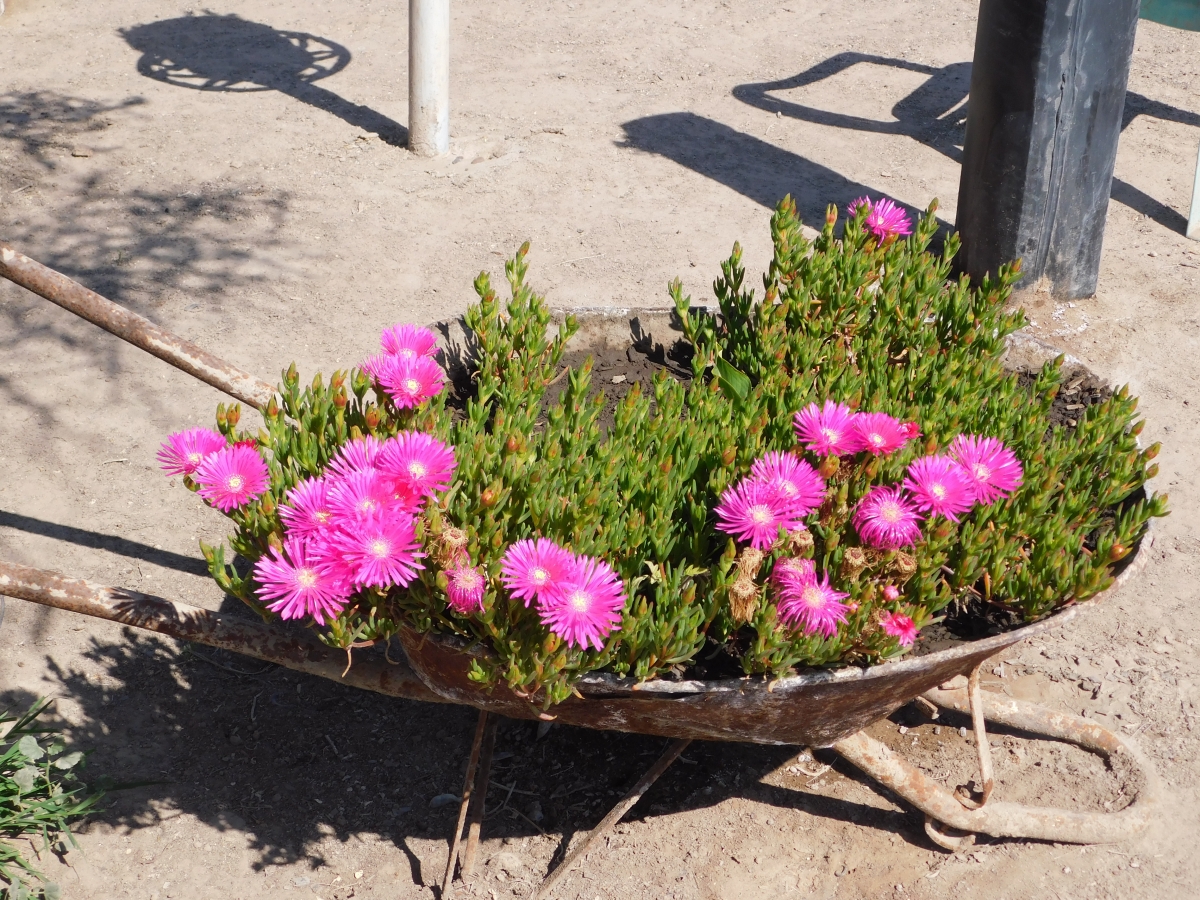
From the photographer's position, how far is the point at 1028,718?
2.71 m

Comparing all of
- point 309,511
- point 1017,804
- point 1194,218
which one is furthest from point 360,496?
point 1194,218

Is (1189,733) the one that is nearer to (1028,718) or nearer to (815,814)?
(1028,718)

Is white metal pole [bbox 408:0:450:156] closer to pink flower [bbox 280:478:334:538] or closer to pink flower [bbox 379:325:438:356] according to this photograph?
pink flower [bbox 379:325:438:356]

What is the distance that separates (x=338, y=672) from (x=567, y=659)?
0.58 m

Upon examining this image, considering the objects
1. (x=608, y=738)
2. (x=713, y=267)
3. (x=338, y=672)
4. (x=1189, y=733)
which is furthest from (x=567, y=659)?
(x=713, y=267)

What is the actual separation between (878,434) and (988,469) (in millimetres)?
187

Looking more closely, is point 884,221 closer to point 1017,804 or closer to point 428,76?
point 1017,804

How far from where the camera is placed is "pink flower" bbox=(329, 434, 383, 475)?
176cm

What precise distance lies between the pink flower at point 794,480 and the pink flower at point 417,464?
479 mm

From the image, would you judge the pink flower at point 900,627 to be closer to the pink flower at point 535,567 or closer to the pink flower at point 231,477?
the pink flower at point 535,567

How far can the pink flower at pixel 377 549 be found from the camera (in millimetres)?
1599

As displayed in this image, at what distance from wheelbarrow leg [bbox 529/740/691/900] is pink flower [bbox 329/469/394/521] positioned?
960 millimetres

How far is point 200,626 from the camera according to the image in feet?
6.63

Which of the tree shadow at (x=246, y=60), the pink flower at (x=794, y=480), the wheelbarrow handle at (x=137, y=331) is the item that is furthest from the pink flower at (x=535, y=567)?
the tree shadow at (x=246, y=60)
